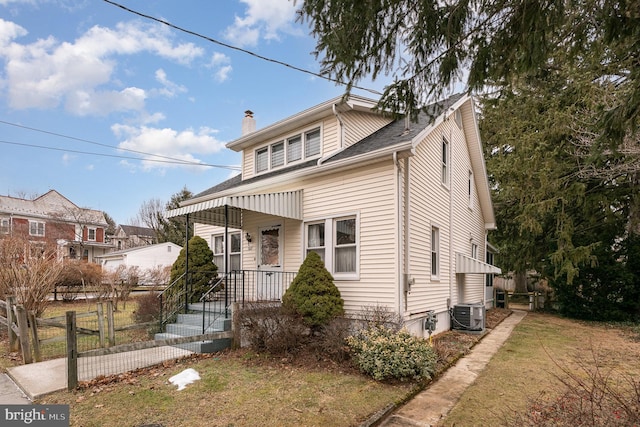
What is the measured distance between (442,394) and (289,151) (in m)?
8.00

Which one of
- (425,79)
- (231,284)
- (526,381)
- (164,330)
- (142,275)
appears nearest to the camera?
(425,79)

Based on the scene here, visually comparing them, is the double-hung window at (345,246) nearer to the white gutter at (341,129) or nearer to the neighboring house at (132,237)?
the white gutter at (341,129)

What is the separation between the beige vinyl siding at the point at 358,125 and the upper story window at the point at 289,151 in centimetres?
90

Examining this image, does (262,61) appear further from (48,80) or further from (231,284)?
(48,80)

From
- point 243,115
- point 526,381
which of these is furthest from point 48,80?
point 526,381

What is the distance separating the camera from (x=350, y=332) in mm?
7250

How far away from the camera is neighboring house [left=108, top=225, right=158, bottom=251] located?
5038 cm

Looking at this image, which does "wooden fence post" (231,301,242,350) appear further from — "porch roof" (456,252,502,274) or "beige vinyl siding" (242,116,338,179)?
"porch roof" (456,252,502,274)

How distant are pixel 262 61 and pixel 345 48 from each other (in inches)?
218

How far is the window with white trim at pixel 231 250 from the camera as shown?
38.0 feet

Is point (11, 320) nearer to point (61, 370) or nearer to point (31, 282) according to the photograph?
point (31, 282)

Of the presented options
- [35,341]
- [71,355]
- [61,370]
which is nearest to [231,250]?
[35,341]

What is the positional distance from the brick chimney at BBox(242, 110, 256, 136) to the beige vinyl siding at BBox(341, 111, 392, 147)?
4974mm

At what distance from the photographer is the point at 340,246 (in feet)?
28.8
